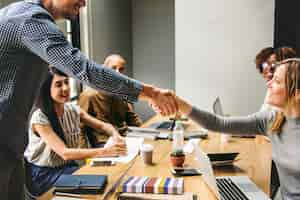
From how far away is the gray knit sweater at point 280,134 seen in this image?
176 centimetres

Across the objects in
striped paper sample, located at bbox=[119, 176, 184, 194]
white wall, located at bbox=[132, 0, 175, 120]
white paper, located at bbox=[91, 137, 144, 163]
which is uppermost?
white wall, located at bbox=[132, 0, 175, 120]

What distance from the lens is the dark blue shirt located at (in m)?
1.32

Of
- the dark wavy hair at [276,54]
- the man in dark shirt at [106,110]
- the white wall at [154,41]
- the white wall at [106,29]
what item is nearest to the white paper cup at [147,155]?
the man in dark shirt at [106,110]

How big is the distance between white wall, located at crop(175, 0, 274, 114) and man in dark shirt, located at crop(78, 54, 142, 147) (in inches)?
21.4

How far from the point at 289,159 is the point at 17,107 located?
1188 mm

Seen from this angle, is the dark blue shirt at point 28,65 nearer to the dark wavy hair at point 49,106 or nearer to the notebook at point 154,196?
the notebook at point 154,196

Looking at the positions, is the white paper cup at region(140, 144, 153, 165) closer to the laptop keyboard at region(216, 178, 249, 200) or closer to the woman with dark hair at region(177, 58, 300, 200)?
the woman with dark hair at region(177, 58, 300, 200)

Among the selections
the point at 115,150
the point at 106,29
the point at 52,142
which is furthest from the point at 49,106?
the point at 106,29

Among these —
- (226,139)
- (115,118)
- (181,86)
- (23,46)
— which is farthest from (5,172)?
(181,86)

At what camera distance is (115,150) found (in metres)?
2.21

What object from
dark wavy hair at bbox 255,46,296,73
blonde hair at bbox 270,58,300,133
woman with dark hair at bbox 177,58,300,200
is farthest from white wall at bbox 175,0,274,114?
blonde hair at bbox 270,58,300,133

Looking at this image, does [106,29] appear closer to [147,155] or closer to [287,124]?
[147,155]

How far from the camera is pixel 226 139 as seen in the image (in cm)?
260

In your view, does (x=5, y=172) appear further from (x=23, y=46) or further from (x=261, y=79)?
(x=261, y=79)
